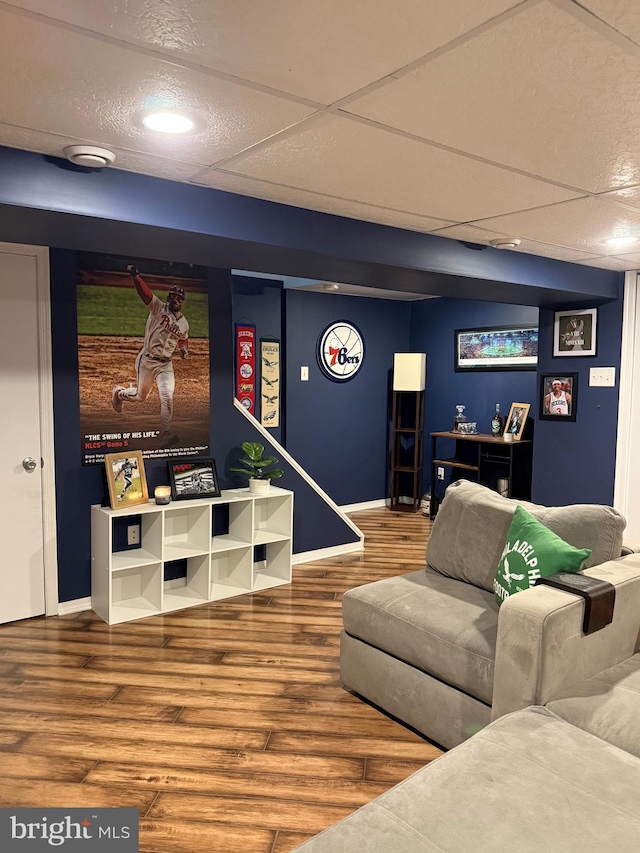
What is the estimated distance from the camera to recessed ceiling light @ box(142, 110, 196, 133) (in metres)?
1.84

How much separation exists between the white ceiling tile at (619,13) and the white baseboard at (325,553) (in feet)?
13.2

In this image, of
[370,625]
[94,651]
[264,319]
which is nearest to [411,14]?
[370,625]

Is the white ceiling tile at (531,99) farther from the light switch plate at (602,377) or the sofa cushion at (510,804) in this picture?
the light switch plate at (602,377)

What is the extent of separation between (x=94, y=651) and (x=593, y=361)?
3.88 m

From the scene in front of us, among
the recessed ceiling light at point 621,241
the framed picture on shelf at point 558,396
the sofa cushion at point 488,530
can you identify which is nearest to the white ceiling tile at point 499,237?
the recessed ceiling light at point 621,241

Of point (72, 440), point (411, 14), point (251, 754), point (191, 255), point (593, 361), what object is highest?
point (411, 14)

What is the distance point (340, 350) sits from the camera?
6578 mm

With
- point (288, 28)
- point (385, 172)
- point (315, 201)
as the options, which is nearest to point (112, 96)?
point (288, 28)

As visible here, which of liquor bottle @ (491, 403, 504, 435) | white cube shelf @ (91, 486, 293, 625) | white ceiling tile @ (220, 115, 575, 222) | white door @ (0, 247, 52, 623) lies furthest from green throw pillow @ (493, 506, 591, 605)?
liquor bottle @ (491, 403, 504, 435)

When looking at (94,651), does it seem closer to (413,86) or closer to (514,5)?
(413,86)

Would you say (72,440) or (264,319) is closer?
(72,440)

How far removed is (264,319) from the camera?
20.0ft

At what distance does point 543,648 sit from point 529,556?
0.46 meters

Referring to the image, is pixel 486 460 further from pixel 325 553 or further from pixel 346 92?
pixel 346 92
